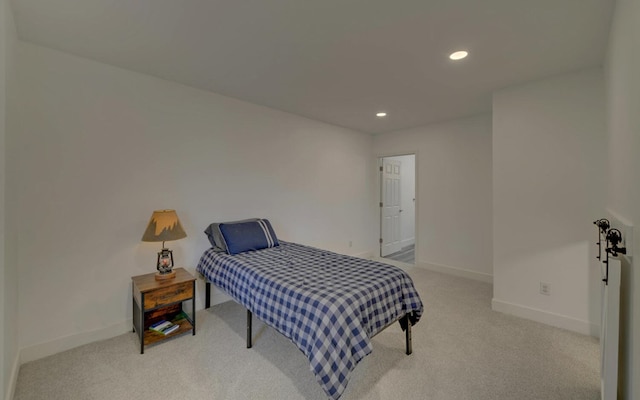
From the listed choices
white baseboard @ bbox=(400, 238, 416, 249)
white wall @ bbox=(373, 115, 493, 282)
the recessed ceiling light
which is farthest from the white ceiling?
white baseboard @ bbox=(400, 238, 416, 249)

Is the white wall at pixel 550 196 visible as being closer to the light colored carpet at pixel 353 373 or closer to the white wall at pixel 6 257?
the light colored carpet at pixel 353 373

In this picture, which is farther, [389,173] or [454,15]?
[389,173]

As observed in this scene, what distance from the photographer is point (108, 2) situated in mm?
1634

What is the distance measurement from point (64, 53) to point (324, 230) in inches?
138

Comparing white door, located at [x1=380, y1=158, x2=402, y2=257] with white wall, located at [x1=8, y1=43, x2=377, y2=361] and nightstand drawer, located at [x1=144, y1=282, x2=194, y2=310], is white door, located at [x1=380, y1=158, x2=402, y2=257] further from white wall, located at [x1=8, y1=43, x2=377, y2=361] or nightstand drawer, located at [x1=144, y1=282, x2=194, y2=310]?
nightstand drawer, located at [x1=144, y1=282, x2=194, y2=310]

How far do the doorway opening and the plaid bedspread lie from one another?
2.96 metres

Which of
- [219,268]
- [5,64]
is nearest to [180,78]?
[5,64]

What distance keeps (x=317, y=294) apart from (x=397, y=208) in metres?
4.45

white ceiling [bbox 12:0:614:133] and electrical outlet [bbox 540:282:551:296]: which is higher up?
white ceiling [bbox 12:0:614:133]

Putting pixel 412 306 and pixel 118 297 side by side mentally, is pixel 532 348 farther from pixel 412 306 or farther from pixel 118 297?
pixel 118 297

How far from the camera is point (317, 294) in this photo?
177 centimetres

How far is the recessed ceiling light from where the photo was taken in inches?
85.4

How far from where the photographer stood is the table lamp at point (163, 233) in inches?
93.0

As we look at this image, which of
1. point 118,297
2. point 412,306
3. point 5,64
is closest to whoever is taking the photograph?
point 5,64
